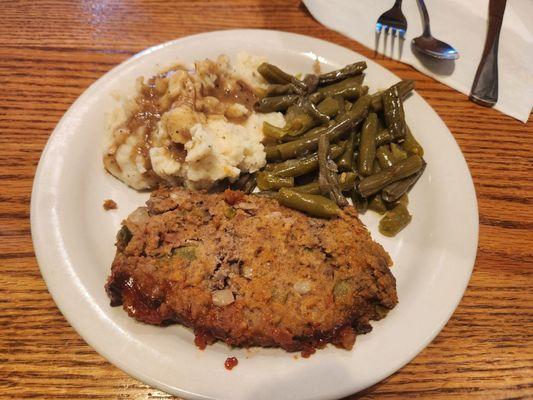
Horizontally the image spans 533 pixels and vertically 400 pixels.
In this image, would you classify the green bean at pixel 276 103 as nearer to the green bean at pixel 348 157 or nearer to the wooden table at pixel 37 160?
the green bean at pixel 348 157

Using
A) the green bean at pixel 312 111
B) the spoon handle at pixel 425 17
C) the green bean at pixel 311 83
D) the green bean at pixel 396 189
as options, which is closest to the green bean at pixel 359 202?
the green bean at pixel 396 189

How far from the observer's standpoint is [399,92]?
12.1 feet

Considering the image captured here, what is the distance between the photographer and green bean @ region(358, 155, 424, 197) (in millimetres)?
3303

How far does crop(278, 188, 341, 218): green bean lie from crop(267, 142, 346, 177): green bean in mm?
237

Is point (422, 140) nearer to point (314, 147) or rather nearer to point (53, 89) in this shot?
point (314, 147)

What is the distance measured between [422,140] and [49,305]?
3.25 meters

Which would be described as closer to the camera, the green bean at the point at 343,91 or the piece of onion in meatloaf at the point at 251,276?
the piece of onion in meatloaf at the point at 251,276

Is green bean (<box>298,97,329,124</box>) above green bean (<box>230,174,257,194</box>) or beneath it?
above

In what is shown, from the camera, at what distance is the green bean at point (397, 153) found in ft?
11.4

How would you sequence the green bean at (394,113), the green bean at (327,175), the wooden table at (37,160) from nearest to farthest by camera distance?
the wooden table at (37,160) → the green bean at (327,175) → the green bean at (394,113)

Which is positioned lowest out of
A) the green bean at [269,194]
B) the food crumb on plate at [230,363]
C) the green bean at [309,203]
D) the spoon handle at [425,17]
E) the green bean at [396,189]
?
the food crumb on plate at [230,363]

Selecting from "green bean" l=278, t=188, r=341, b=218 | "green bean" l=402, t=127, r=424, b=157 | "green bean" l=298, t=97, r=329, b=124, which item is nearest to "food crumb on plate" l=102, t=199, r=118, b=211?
"green bean" l=278, t=188, r=341, b=218

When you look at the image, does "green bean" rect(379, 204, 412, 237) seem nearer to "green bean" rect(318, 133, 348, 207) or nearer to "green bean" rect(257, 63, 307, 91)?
"green bean" rect(318, 133, 348, 207)

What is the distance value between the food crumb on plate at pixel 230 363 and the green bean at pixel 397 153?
2.04 m
